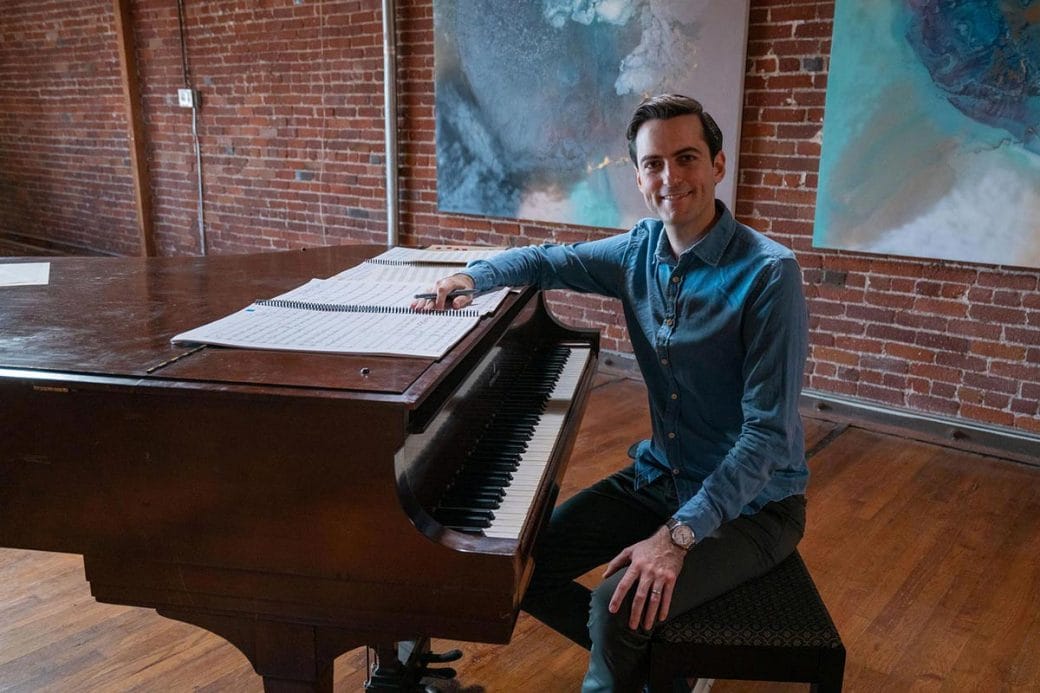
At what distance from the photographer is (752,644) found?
53.2 inches

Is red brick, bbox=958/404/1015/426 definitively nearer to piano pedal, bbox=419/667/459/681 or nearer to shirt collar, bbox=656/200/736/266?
shirt collar, bbox=656/200/736/266

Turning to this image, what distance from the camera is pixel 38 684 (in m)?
2.00

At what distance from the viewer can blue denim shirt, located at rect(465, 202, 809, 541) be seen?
1470 millimetres

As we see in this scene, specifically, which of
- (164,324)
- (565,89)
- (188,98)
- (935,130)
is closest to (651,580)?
(164,324)

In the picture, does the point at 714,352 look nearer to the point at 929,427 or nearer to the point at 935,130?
the point at 935,130

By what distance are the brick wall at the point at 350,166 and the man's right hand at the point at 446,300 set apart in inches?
95.0

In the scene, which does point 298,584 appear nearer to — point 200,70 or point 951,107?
point 951,107

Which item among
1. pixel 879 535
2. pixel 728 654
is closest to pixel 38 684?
pixel 728 654

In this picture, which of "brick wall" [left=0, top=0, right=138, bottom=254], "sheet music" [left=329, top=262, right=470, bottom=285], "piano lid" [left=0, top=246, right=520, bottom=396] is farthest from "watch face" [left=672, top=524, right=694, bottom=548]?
"brick wall" [left=0, top=0, right=138, bottom=254]

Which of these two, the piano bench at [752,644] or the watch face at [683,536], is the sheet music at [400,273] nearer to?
the watch face at [683,536]

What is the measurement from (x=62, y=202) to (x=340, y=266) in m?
6.89

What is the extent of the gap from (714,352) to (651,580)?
1.53 ft

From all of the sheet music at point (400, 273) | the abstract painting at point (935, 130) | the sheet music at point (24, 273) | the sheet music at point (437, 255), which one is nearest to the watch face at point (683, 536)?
the sheet music at point (400, 273)

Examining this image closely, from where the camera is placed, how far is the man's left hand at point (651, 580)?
1361 mm
